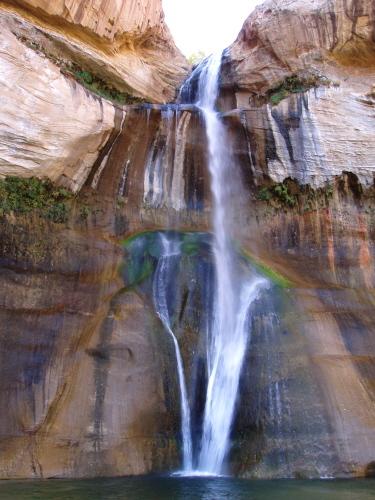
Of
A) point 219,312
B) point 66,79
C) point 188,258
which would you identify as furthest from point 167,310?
point 66,79

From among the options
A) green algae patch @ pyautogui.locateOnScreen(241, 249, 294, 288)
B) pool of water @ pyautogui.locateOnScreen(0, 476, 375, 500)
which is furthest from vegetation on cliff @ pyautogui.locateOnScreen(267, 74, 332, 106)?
pool of water @ pyautogui.locateOnScreen(0, 476, 375, 500)

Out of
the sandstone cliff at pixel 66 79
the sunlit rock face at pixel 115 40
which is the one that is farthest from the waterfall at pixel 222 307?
the sandstone cliff at pixel 66 79

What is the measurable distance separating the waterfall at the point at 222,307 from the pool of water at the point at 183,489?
1034mm

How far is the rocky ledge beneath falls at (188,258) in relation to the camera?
10.1m

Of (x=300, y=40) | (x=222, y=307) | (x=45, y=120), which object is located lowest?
(x=222, y=307)

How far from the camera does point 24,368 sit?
10.5 metres

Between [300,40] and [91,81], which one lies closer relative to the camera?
[91,81]

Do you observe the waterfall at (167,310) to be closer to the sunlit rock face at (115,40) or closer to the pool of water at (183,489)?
the pool of water at (183,489)

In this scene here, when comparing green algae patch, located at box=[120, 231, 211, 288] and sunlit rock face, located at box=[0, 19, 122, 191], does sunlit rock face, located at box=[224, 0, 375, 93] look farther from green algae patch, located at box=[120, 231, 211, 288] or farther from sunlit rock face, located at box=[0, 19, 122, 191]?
green algae patch, located at box=[120, 231, 211, 288]

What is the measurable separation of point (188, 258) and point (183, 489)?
5699 millimetres

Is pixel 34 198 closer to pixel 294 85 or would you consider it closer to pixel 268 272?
pixel 268 272

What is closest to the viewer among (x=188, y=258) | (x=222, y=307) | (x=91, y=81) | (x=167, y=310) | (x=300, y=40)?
(x=167, y=310)

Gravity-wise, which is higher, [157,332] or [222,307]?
[222,307]

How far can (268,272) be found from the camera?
43.1ft
